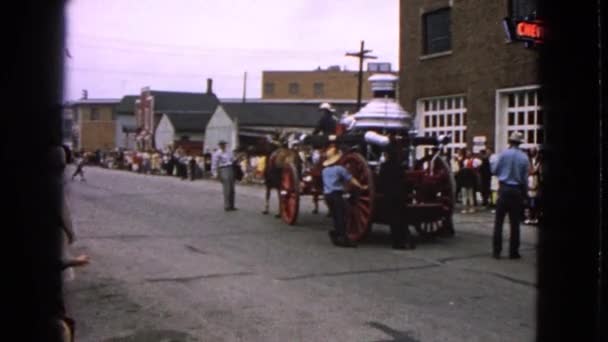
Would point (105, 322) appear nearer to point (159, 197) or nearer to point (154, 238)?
point (154, 238)

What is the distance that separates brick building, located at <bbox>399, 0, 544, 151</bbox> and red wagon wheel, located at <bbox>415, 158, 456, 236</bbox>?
16.9 feet

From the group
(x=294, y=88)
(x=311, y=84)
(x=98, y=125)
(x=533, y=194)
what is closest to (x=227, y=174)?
(x=533, y=194)

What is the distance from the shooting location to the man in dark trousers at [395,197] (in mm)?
9867

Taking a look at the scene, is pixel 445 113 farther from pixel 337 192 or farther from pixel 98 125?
pixel 98 125

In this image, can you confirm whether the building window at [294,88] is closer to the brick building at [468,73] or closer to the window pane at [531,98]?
the brick building at [468,73]

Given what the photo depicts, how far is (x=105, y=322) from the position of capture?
230 inches

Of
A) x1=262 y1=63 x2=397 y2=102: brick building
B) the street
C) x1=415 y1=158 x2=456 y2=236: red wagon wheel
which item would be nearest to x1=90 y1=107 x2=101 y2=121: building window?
x1=262 y1=63 x2=397 y2=102: brick building

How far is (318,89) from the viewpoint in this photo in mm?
74688

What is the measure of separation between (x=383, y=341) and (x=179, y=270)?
10.7ft

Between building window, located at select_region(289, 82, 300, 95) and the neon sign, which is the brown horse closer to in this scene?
the neon sign

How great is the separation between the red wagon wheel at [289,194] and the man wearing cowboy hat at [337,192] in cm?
207

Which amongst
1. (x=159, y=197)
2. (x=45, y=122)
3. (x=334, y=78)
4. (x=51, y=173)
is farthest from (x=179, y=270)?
(x=334, y=78)

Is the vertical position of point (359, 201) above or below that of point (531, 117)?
below

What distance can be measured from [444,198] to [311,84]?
65042 mm
